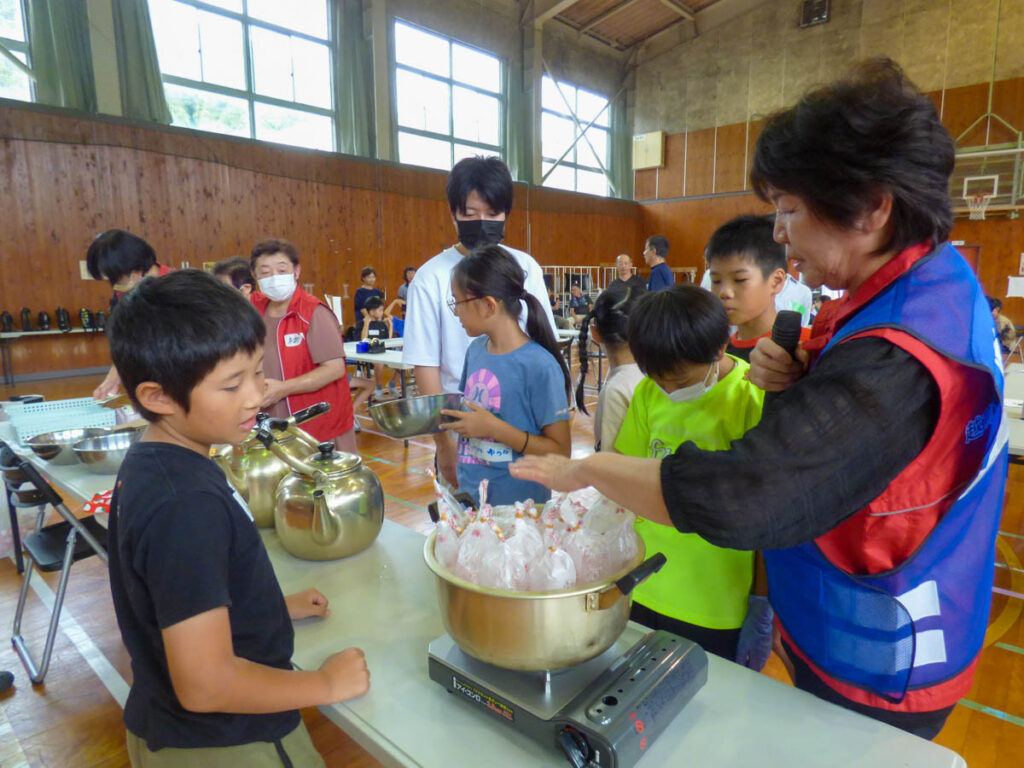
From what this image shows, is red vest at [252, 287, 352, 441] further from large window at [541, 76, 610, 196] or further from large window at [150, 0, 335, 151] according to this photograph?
large window at [541, 76, 610, 196]

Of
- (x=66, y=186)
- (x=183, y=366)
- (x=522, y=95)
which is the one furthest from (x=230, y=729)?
(x=522, y=95)

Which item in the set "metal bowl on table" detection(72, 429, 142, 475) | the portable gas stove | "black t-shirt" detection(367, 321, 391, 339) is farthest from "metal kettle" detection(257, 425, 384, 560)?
"black t-shirt" detection(367, 321, 391, 339)

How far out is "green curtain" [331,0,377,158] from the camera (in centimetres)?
885

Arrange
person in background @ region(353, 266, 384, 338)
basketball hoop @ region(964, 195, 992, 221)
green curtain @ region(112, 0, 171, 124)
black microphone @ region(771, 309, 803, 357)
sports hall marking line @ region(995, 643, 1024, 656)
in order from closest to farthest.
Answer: black microphone @ region(771, 309, 803, 357) → sports hall marking line @ region(995, 643, 1024, 656) → green curtain @ region(112, 0, 171, 124) → person in background @ region(353, 266, 384, 338) → basketball hoop @ region(964, 195, 992, 221)

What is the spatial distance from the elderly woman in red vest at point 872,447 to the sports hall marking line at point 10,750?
187cm

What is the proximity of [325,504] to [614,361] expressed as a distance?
103cm

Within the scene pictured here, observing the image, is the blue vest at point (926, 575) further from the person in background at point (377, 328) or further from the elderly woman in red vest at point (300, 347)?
the person in background at point (377, 328)

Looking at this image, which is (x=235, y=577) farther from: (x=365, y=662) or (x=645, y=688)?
(x=645, y=688)

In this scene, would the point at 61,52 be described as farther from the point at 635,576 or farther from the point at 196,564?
the point at 635,576

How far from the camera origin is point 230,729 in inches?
31.3

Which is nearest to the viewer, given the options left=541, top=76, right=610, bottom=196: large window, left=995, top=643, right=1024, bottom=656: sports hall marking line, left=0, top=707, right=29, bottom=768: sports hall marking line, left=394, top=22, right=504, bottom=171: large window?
left=0, top=707, right=29, bottom=768: sports hall marking line

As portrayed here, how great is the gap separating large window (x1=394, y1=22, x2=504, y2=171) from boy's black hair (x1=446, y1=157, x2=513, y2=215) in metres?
8.75

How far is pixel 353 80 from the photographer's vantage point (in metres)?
9.02

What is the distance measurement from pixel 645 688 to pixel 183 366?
72 centimetres
